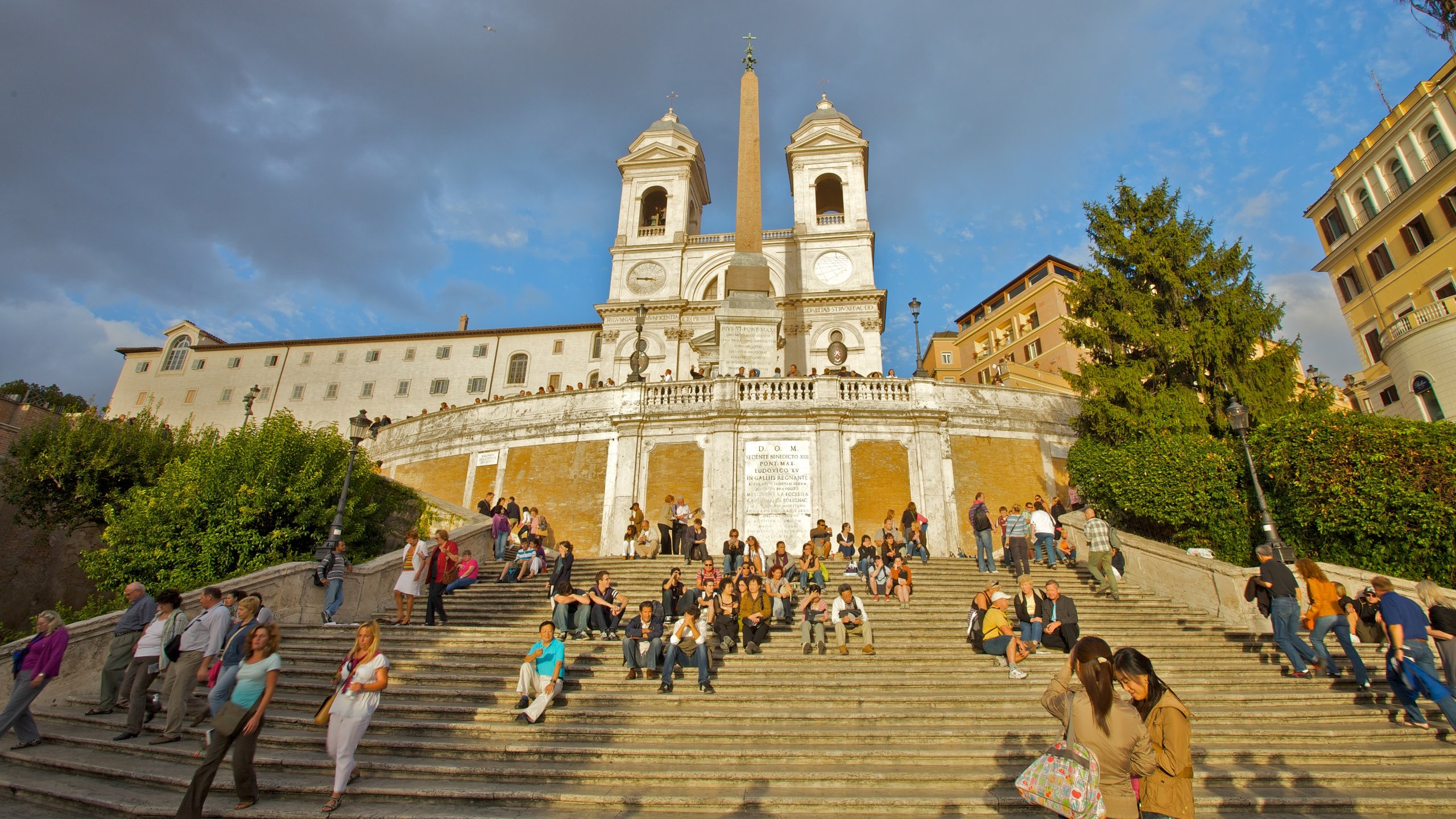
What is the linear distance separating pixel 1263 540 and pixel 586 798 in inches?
611

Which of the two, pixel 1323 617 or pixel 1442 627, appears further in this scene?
pixel 1323 617

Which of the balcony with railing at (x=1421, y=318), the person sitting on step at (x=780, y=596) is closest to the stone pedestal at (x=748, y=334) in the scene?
the person sitting on step at (x=780, y=596)

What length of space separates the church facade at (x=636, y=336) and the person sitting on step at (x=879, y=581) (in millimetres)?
21175

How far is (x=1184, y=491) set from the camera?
47.9 feet

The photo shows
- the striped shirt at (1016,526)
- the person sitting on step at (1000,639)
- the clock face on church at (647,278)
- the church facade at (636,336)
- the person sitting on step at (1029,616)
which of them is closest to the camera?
the person sitting on step at (1000,639)

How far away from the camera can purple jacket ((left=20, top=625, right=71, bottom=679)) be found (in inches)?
293

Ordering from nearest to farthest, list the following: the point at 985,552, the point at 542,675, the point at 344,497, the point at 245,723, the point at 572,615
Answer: the point at 245,723 < the point at 542,675 < the point at 572,615 < the point at 344,497 < the point at 985,552

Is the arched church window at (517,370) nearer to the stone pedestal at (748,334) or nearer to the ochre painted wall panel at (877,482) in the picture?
the stone pedestal at (748,334)

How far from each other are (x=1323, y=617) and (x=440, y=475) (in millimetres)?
23902

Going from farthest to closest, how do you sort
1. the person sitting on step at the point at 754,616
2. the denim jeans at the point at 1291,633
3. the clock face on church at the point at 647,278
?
1. the clock face on church at the point at 647,278
2. the person sitting on step at the point at 754,616
3. the denim jeans at the point at 1291,633

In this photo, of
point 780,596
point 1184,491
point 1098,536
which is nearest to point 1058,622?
point 780,596

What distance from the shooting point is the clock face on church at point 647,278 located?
38656 millimetres

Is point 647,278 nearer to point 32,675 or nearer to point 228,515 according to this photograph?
point 228,515

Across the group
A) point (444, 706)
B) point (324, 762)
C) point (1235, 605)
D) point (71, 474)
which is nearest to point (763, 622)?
point (444, 706)
